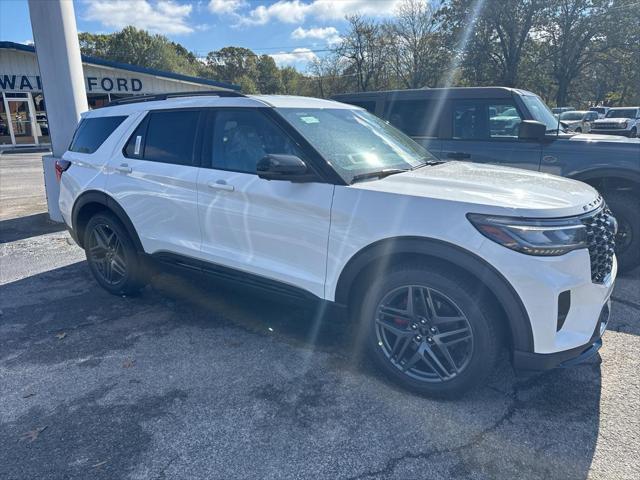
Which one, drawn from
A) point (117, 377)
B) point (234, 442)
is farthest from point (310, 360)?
point (117, 377)

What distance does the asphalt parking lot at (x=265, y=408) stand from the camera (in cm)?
234

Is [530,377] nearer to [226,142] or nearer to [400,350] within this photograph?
[400,350]

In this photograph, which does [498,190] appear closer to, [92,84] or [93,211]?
[93,211]

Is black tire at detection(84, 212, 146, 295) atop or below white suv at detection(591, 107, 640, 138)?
below

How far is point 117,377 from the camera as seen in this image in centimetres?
314

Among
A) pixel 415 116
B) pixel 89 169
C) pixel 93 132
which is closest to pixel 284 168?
pixel 89 169

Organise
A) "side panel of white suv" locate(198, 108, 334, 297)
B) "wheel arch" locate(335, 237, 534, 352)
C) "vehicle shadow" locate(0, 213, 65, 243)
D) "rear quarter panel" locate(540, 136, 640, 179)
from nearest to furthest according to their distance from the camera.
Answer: "wheel arch" locate(335, 237, 534, 352) → "side panel of white suv" locate(198, 108, 334, 297) → "rear quarter panel" locate(540, 136, 640, 179) → "vehicle shadow" locate(0, 213, 65, 243)

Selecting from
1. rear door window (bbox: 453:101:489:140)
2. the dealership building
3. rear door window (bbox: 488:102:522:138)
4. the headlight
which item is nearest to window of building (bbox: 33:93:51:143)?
the dealership building

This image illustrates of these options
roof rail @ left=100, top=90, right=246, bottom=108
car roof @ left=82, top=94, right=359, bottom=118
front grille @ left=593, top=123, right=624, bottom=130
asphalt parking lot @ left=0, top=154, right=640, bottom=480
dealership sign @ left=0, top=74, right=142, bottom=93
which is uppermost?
dealership sign @ left=0, top=74, right=142, bottom=93

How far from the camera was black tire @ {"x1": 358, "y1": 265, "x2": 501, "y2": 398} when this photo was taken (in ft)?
8.43

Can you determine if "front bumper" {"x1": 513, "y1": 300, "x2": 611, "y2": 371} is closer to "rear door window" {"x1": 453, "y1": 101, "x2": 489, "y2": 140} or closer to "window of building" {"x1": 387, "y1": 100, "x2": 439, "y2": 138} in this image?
"rear door window" {"x1": 453, "y1": 101, "x2": 489, "y2": 140}

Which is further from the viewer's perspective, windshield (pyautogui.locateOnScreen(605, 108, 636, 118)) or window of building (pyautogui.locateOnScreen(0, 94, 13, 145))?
window of building (pyautogui.locateOnScreen(0, 94, 13, 145))

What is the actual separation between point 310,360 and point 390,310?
819mm

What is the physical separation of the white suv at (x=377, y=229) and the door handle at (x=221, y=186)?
1 centimetres
